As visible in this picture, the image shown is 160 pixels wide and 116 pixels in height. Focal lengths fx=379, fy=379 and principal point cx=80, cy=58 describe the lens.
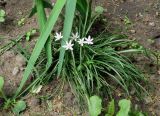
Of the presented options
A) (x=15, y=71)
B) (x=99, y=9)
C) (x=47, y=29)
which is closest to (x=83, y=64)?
(x=47, y=29)

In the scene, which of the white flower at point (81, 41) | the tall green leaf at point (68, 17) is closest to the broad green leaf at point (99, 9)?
the white flower at point (81, 41)

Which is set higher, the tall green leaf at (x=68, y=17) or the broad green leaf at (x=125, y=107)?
the tall green leaf at (x=68, y=17)

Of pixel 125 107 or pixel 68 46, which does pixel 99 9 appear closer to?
pixel 68 46

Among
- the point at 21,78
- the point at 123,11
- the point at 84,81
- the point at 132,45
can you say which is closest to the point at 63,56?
the point at 84,81

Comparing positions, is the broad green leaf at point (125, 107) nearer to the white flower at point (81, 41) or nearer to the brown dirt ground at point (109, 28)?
the brown dirt ground at point (109, 28)

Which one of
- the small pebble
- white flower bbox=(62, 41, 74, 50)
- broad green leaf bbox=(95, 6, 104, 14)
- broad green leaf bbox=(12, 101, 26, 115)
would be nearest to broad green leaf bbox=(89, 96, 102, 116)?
white flower bbox=(62, 41, 74, 50)

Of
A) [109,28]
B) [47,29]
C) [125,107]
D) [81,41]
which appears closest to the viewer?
[125,107]
